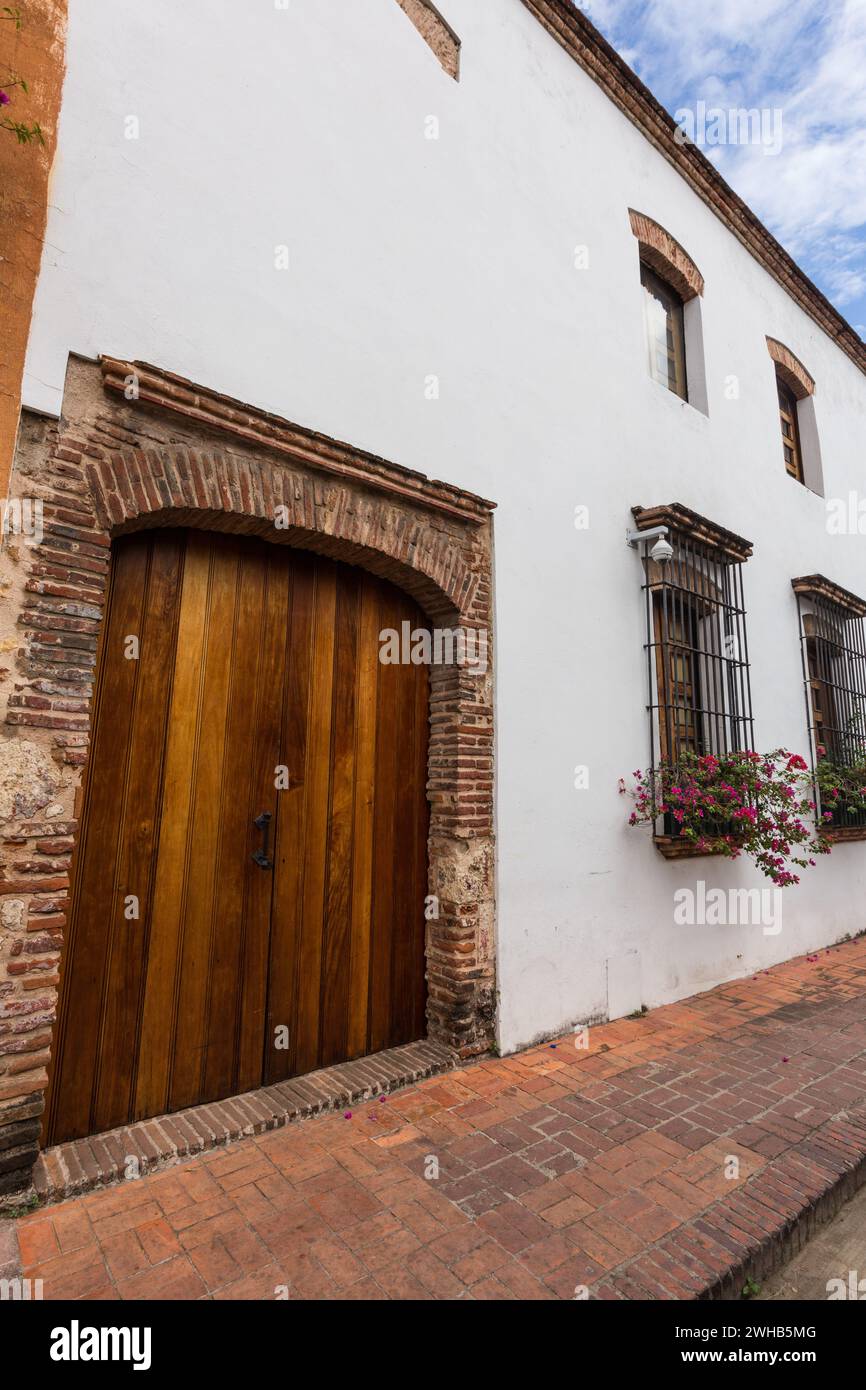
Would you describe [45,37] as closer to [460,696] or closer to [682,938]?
[460,696]

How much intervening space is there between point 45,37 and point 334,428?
1.71m

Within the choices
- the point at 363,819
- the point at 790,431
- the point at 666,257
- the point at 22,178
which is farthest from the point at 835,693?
the point at 22,178

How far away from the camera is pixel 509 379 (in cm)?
413

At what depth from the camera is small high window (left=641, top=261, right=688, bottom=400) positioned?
5.73 meters

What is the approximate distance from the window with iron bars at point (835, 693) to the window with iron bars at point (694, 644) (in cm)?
132

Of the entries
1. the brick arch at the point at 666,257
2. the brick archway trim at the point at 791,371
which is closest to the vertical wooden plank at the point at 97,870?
the brick arch at the point at 666,257

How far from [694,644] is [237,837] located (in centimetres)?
396

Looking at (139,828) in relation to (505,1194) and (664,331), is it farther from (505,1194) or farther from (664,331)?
(664,331)

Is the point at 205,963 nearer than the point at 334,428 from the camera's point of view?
Yes

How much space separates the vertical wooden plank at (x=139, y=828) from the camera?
8.62 feet

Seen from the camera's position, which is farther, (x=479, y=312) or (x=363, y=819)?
(x=479, y=312)

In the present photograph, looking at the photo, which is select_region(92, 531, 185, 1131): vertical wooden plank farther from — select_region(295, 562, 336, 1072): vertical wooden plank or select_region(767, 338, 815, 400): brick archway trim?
select_region(767, 338, 815, 400): brick archway trim

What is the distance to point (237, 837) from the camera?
3021 mm

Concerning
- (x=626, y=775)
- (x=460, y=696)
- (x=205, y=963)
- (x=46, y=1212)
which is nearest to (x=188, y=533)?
(x=460, y=696)
